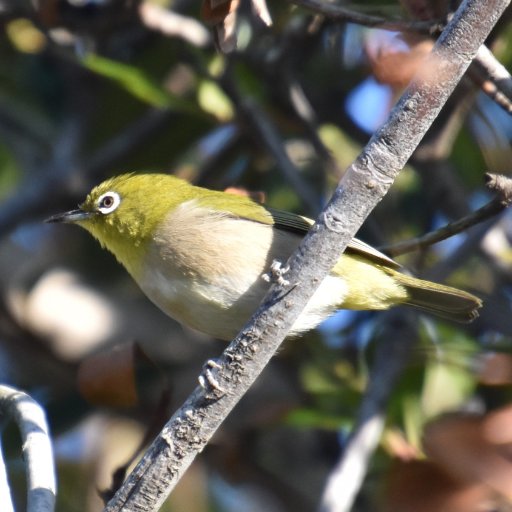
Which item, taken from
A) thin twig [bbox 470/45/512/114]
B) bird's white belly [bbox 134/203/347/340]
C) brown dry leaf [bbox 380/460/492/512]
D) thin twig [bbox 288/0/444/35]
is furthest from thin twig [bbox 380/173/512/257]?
brown dry leaf [bbox 380/460/492/512]

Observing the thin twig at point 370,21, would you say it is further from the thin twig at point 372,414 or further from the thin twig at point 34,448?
the thin twig at point 372,414

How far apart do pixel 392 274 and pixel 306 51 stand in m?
1.56

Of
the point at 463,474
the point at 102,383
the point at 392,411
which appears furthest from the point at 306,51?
the point at 463,474

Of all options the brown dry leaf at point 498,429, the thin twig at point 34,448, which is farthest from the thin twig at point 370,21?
the thin twig at point 34,448

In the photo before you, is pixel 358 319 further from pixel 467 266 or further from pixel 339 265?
pixel 339 265

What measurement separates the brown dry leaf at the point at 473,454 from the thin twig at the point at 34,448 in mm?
1116

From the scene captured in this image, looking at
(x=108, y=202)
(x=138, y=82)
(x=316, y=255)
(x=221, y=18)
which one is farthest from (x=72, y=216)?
(x=316, y=255)

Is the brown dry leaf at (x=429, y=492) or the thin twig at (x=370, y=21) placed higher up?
the thin twig at (x=370, y=21)

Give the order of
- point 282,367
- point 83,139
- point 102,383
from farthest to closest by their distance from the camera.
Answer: point 83,139 < point 282,367 < point 102,383

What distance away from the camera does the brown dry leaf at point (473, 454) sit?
9.37 feet

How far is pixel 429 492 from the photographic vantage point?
119 inches

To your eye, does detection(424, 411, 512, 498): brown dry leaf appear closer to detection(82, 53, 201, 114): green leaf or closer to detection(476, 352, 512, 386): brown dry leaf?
detection(476, 352, 512, 386): brown dry leaf

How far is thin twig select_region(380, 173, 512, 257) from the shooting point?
2.68 metres

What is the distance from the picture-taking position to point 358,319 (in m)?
5.21
